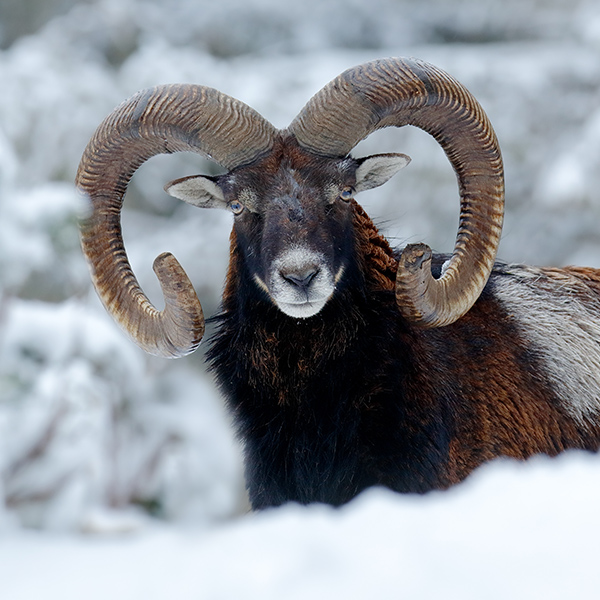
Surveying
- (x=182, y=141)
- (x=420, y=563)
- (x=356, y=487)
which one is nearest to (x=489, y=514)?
(x=420, y=563)

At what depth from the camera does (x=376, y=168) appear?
516cm

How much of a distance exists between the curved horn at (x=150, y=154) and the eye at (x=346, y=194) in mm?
542

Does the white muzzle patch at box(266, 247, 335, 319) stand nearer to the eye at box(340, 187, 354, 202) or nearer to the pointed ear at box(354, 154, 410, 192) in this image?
the eye at box(340, 187, 354, 202)

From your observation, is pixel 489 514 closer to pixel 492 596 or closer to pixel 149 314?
pixel 492 596

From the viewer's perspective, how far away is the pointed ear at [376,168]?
16.6ft

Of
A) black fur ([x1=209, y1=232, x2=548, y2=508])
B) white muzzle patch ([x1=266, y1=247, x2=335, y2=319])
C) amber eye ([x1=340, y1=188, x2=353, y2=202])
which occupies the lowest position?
A: black fur ([x1=209, y1=232, x2=548, y2=508])

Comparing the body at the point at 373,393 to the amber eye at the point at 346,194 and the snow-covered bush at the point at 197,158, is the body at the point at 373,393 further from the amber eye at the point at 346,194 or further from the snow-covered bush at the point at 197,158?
the snow-covered bush at the point at 197,158

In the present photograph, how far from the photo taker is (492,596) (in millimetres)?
2543

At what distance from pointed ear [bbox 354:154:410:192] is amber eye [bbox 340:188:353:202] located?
108mm

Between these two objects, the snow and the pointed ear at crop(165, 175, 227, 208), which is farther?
the pointed ear at crop(165, 175, 227, 208)

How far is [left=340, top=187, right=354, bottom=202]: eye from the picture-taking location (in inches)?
193

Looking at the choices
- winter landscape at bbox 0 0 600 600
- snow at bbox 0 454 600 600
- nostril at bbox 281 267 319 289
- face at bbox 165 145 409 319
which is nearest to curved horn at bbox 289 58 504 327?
face at bbox 165 145 409 319

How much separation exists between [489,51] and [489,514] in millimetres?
12186

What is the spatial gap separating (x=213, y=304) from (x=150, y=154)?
22.1ft
